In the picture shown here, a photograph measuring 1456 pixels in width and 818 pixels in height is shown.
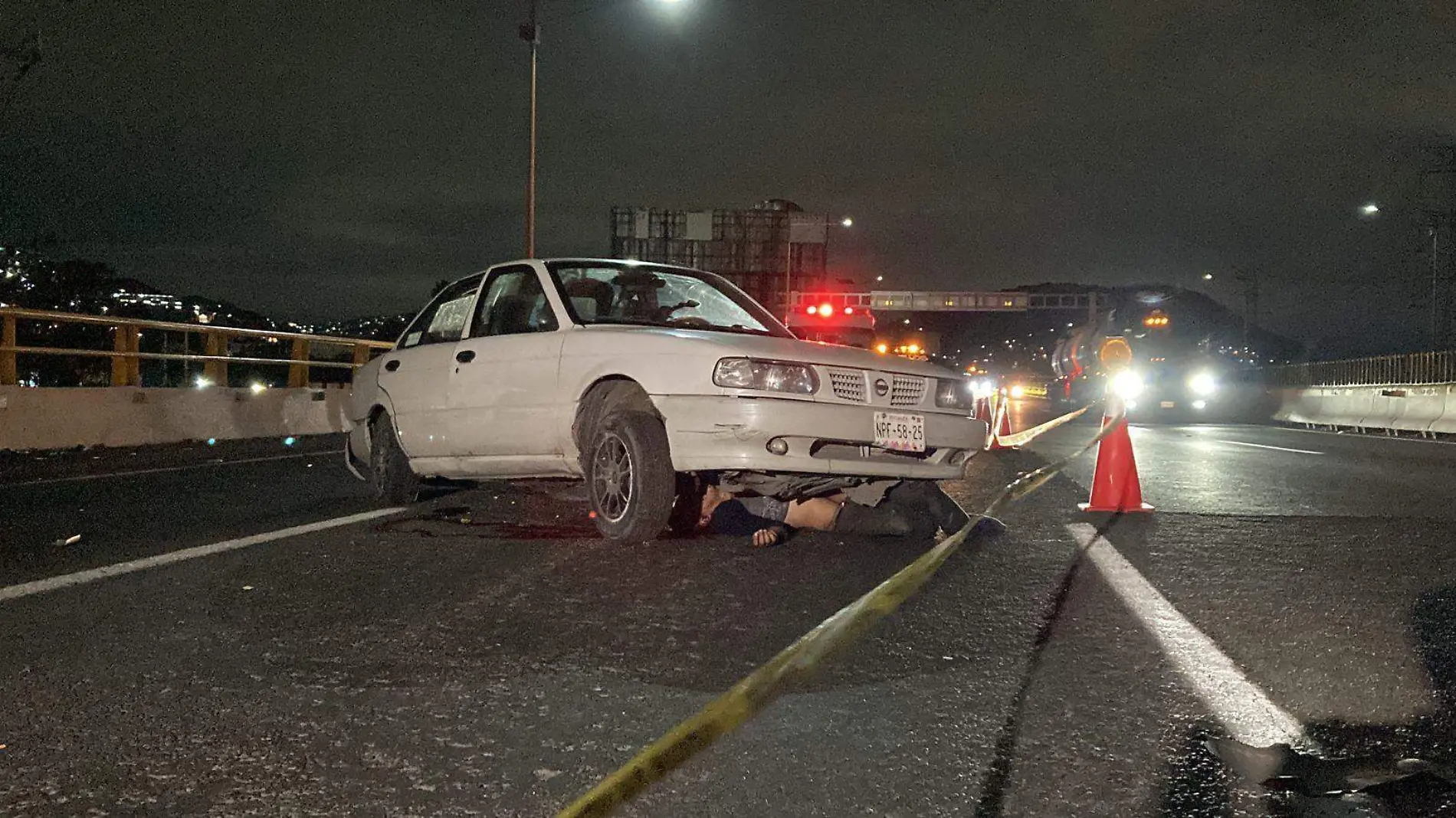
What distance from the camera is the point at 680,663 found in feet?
13.7

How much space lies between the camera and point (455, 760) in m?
3.15

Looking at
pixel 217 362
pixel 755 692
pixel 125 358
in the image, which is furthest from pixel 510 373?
pixel 217 362

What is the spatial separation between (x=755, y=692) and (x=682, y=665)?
417mm

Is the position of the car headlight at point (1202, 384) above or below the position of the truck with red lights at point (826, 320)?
below

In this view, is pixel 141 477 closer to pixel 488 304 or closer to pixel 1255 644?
pixel 488 304

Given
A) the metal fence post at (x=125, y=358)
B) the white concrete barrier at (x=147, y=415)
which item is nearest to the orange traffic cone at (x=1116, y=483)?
the white concrete barrier at (x=147, y=415)

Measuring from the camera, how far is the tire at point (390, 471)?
337 inches

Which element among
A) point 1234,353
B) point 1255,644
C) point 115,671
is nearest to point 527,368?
point 115,671

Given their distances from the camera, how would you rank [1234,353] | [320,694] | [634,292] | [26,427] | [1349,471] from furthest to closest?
[1234,353] → [26,427] → [1349,471] → [634,292] → [320,694]

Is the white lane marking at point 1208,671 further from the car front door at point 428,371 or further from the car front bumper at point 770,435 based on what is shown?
the car front door at point 428,371

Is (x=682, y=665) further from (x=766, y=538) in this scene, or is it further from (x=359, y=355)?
(x=359, y=355)

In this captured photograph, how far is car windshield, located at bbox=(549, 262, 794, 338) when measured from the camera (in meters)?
7.60

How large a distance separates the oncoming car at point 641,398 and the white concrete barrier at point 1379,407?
17.8m

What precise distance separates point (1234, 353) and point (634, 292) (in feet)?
451
